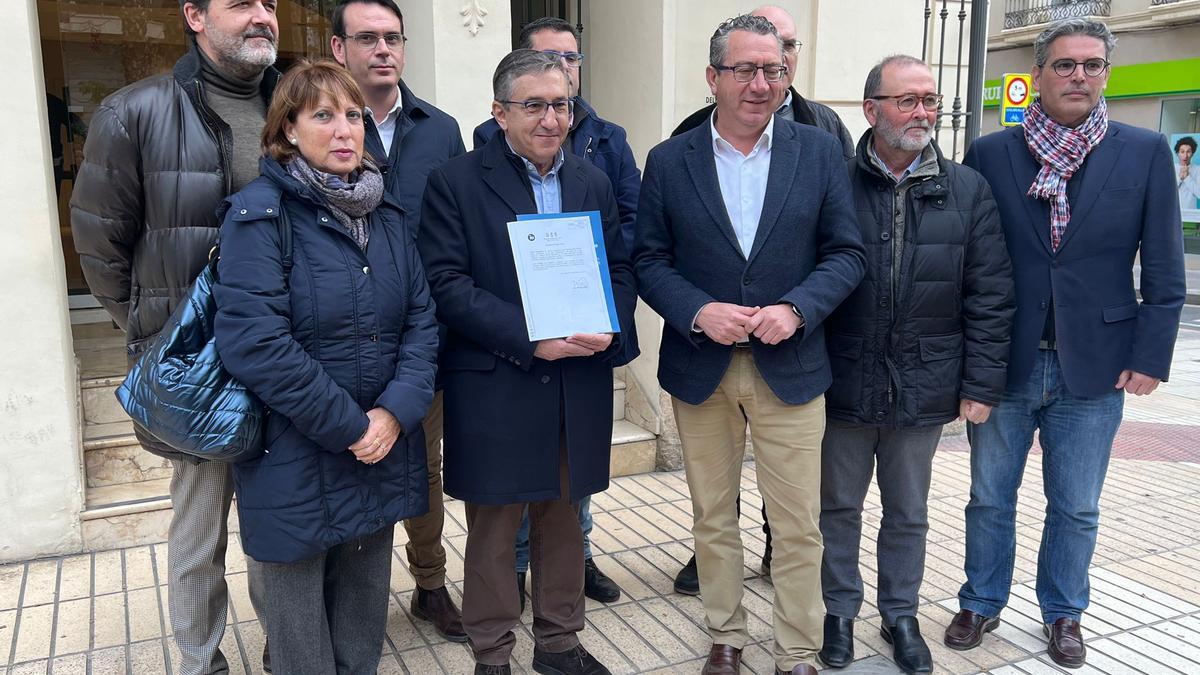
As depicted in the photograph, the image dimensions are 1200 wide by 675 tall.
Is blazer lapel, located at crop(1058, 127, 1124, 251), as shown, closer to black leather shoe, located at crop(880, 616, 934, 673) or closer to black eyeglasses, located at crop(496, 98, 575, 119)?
black leather shoe, located at crop(880, 616, 934, 673)

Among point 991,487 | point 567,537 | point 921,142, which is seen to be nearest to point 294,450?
point 567,537

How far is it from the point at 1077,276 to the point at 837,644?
5.45ft

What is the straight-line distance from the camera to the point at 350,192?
2594mm

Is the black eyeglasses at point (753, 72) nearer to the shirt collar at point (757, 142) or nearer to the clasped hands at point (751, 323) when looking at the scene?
the shirt collar at point (757, 142)

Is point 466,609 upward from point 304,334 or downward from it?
downward

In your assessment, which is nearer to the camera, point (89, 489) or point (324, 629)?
point (324, 629)

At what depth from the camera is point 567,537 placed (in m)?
3.23

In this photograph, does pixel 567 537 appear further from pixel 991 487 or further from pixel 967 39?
pixel 967 39

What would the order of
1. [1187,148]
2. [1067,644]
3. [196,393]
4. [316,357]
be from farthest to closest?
[1187,148] < [1067,644] < [316,357] < [196,393]

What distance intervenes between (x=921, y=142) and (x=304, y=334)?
2.20m

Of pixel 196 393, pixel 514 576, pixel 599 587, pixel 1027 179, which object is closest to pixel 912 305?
pixel 1027 179

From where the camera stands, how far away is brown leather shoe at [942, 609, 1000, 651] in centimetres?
352

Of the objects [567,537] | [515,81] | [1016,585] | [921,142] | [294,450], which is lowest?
[1016,585]

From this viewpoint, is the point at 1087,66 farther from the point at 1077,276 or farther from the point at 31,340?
the point at 31,340
